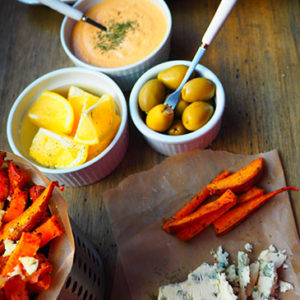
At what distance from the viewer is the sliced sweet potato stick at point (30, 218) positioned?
0.86 meters

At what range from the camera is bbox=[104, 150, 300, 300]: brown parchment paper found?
1213 millimetres

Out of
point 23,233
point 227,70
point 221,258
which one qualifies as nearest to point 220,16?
point 227,70

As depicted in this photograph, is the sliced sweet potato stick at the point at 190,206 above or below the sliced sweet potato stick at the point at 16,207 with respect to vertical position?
below

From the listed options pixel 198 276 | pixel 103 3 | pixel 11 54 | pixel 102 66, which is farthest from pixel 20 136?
pixel 198 276

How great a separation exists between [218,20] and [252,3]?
20.9 inches

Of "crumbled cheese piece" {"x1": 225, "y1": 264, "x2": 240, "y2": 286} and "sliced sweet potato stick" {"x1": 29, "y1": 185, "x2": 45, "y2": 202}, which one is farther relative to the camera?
"crumbled cheese piece" {"x1": 225, "y1": 264, "x2": 240, "y2": 286}

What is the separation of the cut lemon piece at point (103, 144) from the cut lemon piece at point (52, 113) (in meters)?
0.11

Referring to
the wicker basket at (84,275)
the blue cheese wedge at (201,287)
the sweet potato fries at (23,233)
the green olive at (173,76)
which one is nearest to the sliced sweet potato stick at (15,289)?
the sweet potato fries at (23,233)

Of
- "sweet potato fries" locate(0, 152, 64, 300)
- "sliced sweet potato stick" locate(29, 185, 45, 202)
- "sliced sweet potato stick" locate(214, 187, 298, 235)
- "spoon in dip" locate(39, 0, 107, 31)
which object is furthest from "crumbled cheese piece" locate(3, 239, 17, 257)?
"spoon in dip" locate(39, 0, 107, 31)

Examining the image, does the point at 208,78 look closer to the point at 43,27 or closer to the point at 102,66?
the point at 102,66

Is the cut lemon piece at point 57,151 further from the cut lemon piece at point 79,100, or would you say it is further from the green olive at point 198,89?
the green olive at point 198,89

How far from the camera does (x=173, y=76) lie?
4.36 ft

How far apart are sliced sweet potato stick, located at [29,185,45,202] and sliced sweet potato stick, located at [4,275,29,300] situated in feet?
0.61

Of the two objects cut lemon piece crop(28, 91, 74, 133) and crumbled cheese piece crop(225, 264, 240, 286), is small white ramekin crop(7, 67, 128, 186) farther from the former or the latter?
crumbled cheese piece crop(225, 264, 240, 286)
